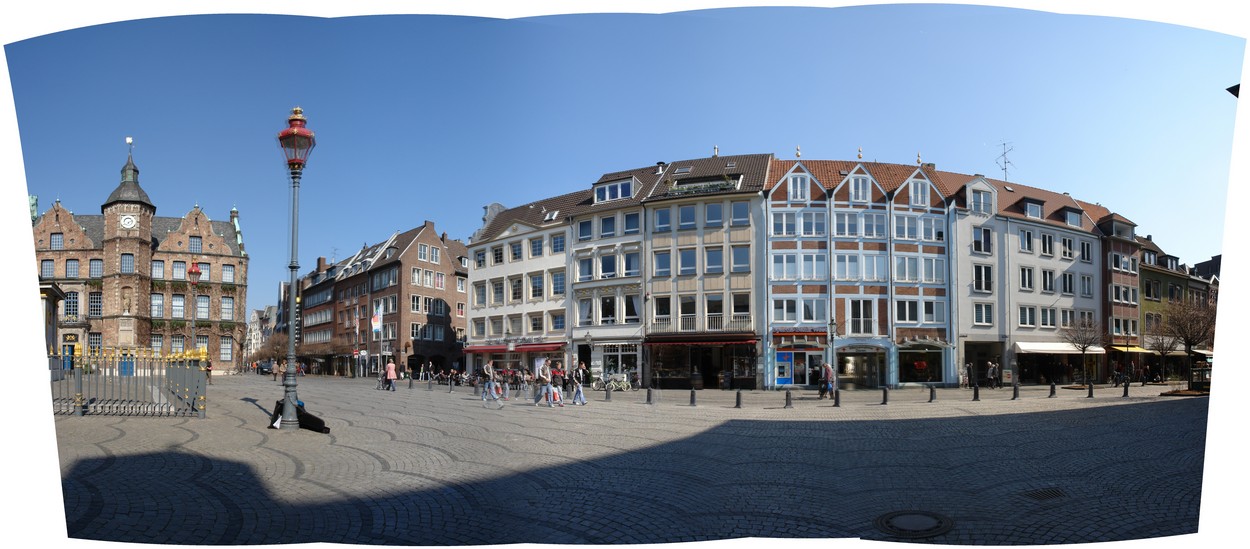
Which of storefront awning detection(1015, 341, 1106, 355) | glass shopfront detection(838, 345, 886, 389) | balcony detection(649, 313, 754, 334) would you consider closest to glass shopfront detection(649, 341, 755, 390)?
balcony detection(649, 313, 754, 334)

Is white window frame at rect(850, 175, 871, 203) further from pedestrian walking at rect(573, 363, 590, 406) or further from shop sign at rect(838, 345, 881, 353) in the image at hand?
pedestrian walking at rect(573, 363, 590, 406)

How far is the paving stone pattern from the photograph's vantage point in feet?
14.2

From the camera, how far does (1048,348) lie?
4.85m

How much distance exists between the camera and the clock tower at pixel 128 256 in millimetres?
4570

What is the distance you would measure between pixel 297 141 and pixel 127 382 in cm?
205

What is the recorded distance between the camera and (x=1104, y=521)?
14.6 ft

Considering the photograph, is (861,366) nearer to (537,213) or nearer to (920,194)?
(920,194)

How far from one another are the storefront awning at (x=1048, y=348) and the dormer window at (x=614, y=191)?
303 centimetres

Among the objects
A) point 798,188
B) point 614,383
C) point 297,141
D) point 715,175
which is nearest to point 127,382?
point 297,141

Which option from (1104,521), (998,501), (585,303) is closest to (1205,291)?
(1104,521)

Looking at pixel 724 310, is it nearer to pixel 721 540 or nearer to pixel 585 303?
pixel 585 303

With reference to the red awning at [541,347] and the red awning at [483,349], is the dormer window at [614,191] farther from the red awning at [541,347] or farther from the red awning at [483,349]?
the red awning at [483,349]

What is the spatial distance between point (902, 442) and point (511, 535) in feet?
9.72

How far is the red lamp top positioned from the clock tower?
99 centimetres
